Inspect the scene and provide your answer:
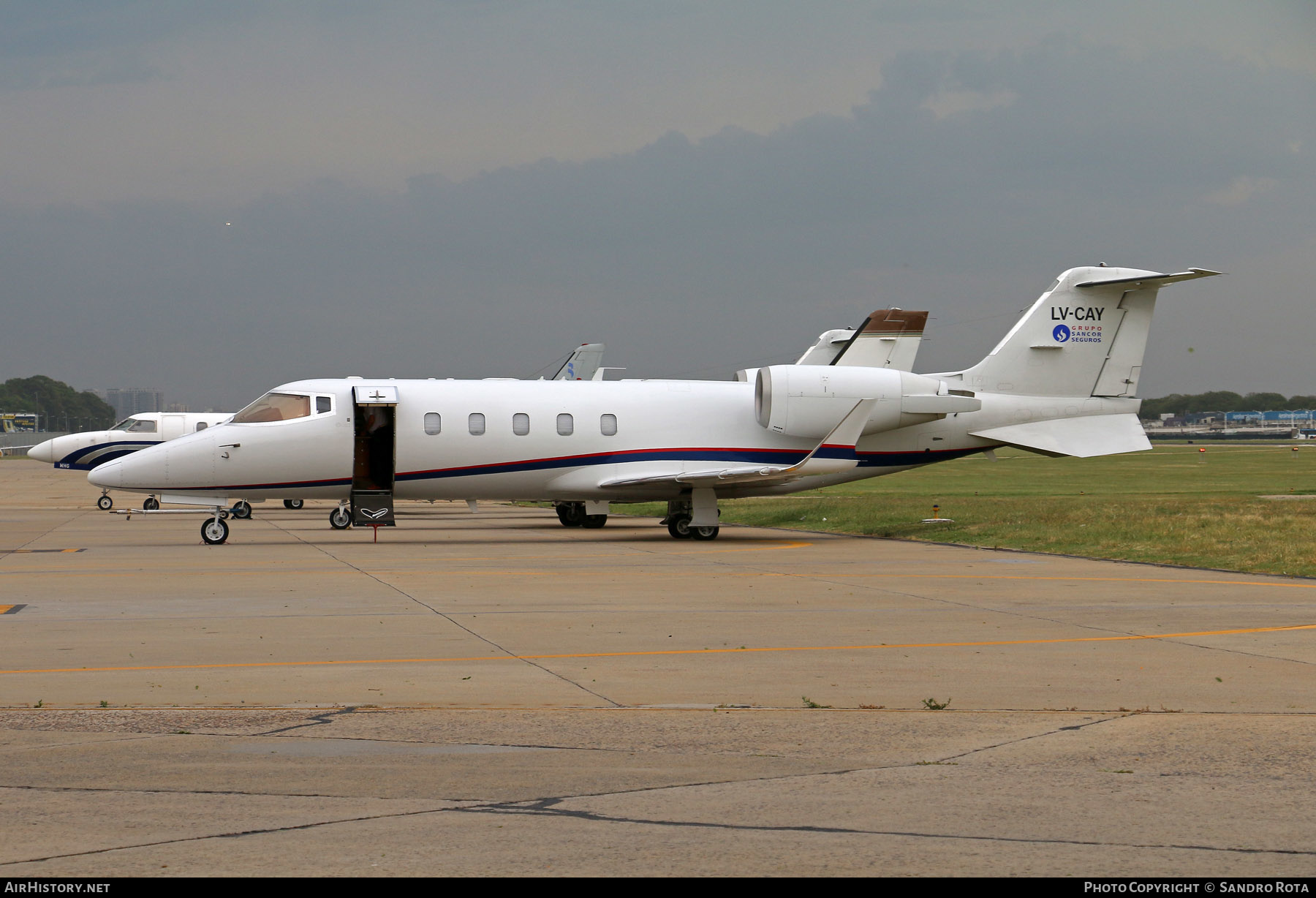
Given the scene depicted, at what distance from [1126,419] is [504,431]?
1408 centimetres

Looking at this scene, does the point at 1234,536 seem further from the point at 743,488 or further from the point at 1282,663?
the point at 1282,663

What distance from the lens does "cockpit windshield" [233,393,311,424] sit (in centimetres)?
2628

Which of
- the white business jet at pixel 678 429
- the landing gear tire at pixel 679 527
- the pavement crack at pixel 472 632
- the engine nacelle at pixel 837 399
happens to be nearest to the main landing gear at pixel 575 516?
the white business jet at pixel 678 429

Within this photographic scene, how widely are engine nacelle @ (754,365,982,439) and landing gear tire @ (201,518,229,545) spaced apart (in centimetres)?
1140

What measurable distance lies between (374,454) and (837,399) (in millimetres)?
9856

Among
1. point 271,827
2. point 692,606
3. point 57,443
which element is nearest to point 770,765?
point 271,827

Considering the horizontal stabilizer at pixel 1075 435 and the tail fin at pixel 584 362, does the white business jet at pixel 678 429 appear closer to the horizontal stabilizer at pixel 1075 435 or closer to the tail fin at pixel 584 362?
the horizontal stabilizer at pixel 1075 435

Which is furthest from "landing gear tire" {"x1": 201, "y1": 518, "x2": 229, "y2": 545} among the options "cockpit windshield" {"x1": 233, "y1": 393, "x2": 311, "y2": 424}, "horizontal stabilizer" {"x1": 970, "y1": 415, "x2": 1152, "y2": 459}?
"horizontal stabilizer" {"x1": 970, "y1": 415, "x2": 1152, "y2": 459}

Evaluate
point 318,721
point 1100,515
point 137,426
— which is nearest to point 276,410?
point 1100,515

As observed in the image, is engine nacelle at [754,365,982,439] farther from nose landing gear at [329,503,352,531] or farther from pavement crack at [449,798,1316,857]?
pavement crack at [449,798,1316,857]

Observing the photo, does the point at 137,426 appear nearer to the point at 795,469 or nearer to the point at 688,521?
the point at 688,521

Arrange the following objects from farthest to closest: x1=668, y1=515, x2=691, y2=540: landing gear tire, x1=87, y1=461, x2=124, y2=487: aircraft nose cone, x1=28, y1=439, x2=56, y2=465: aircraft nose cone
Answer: x1=28, y1=439, x2=56, y2=465: aircraft nose cone < x1=668, y1=515, x2=691, y2=540: landing gear tire < x1=87, y1=461, x2=124, y2=487: aircraft nose cone

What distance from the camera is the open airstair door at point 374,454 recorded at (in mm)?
26359

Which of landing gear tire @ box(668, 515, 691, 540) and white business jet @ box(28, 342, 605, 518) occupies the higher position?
white business jet @ box(28, 342, 605, 518)
